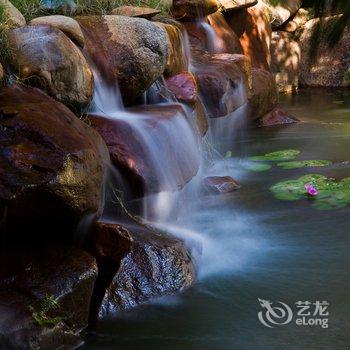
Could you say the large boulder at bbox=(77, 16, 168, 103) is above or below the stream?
above

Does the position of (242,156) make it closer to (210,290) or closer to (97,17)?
(97,17)

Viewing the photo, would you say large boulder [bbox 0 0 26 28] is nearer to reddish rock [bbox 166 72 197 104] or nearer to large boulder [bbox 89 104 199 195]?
large boulder [bbox 89 104 199 195]

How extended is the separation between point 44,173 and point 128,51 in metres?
2.77

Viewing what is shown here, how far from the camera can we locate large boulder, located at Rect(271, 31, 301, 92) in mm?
14797

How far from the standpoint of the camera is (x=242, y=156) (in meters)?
8.29

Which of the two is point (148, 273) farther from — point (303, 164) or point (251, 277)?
point (303, 164)

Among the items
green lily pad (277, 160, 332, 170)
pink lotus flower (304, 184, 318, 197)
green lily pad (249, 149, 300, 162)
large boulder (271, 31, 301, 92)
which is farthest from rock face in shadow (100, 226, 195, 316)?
large boulder (271, 31, 301, 92)

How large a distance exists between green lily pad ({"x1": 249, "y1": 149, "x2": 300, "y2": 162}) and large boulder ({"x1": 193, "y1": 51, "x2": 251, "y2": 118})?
0.71m

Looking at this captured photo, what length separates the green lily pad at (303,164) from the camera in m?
7.38

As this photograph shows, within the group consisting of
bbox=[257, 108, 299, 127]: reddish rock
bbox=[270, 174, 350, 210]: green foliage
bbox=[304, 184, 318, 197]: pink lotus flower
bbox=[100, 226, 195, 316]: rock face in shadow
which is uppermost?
bbox=[100, 226, 195, 316]: rock face in shadow

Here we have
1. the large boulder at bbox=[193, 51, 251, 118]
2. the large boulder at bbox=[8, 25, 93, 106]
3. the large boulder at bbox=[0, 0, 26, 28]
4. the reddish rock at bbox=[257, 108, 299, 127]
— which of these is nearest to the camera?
the large boulder at bbox=[8, 25, 93, 106]

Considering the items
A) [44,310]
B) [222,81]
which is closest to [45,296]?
[44,310]

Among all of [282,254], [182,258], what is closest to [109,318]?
[182,258]

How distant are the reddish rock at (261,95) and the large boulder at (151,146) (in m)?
3.90
